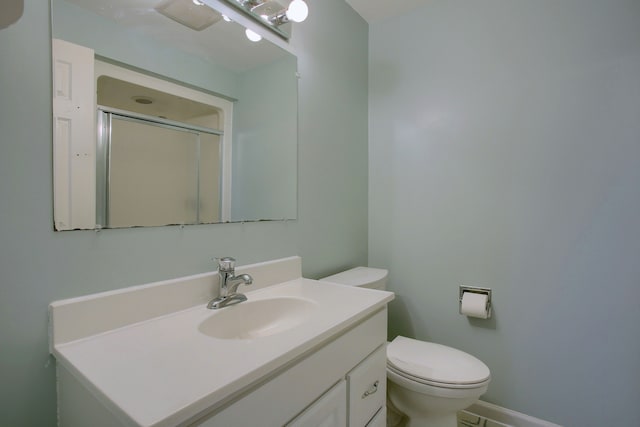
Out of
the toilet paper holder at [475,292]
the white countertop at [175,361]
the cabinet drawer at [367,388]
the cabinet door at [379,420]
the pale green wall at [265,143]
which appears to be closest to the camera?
the white countertop at [175,361]

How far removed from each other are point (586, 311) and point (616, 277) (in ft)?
0.65

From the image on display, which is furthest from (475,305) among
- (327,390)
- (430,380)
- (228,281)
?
(228,281)

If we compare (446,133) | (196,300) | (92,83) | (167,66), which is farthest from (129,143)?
(446,133)

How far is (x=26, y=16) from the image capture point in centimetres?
68

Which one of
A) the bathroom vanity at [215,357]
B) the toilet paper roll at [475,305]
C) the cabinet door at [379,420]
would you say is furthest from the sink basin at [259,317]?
the toilet paper roll at [475,305]

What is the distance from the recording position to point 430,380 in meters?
1.23

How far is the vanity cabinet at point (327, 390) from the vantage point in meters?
0.60

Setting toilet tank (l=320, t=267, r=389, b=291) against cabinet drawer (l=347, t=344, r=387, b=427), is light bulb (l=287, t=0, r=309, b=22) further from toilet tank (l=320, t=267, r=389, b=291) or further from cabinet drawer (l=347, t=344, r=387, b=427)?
cabinet drawer (l=347, t=344, r=387, b=427)

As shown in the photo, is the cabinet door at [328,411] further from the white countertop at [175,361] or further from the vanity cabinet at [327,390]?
the white countertop at [175,361]

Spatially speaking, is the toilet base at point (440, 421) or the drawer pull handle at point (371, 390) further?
the toilet base at point (440, 421)

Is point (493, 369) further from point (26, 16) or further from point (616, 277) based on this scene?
point (26, 16)

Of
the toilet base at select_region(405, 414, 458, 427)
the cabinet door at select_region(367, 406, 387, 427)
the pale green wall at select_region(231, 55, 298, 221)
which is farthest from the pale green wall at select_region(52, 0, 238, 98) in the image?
the toilet base at select_region(405, 414, 458, 427)

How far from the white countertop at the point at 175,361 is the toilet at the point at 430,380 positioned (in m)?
0.60

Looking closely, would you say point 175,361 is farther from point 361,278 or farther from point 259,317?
point 361,278
